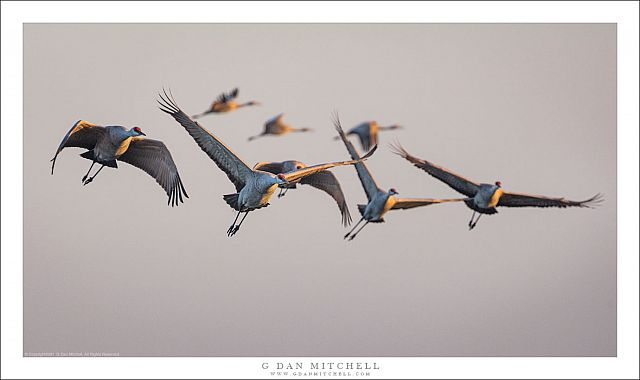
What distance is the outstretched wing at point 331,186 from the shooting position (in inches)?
615

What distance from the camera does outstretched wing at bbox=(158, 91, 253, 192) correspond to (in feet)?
42.7

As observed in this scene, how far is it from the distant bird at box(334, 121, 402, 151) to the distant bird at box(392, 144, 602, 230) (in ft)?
2.69

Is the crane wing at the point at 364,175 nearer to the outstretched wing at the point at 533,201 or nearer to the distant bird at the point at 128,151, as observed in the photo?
the outstretched wing at the point at 533,201

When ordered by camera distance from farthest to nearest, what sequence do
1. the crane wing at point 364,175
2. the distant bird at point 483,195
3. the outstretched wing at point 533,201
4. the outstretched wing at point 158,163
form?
the outstretched wing at point 533,201
the distant bird at point 483,195
the crane wing at point 364,175
the outstretched wing at point 158,163

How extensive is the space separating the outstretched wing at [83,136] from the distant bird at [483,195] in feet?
14.1

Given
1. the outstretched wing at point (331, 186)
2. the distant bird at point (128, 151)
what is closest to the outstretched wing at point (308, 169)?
the distant bird at point (128, 151)

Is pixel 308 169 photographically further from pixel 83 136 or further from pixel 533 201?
pixel 533 201

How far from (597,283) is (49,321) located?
8.42m

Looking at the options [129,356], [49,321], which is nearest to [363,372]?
[129,356]

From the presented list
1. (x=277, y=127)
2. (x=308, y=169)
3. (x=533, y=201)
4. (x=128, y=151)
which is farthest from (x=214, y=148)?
(x=533, y=201)

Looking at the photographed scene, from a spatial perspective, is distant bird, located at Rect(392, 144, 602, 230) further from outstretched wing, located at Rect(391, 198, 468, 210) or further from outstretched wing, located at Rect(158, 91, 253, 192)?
outstretched wing, located at Rect(158, 91, 253, 192)

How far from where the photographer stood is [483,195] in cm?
1530

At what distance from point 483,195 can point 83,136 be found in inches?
227

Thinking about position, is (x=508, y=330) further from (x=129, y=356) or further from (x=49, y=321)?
(x=49, y=321)
